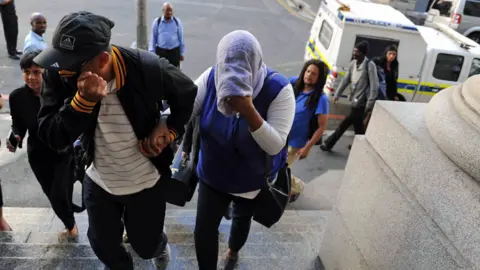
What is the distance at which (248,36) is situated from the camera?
2211mm

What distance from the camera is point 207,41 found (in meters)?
11.6

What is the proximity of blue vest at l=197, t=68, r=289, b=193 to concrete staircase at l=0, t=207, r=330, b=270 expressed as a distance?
3.04ft

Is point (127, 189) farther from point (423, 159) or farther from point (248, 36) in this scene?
point (423, 159)

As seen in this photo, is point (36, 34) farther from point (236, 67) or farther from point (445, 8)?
point (445, 8)

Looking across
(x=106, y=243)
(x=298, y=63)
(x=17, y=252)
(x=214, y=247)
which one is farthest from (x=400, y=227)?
(x=298, y=63)

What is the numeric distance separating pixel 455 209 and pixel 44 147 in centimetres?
266

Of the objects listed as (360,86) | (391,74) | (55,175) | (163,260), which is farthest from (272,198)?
(391,74)

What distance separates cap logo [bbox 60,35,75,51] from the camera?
1.88 meters

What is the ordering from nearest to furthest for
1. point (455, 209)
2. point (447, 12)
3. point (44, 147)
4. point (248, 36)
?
point (455, 209) → point (248, 36) → point (44, 147) → point (447, 12)

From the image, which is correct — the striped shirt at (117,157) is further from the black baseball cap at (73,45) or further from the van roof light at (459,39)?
the van roof light at (459,39)

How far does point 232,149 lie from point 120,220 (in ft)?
2.76

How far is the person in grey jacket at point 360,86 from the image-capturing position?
598 centimetres

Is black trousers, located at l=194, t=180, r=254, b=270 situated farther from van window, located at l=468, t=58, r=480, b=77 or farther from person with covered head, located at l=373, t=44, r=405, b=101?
van window, located at l=468, t=58, r=480, b=77

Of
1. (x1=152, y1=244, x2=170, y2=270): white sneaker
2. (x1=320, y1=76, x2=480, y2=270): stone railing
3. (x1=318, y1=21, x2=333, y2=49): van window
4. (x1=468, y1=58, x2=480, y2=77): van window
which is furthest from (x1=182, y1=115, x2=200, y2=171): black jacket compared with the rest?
(x1=468, y1=58, x2=480, y2=77): van window
